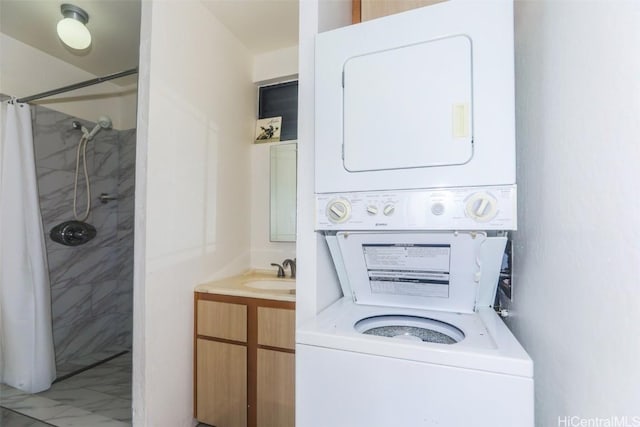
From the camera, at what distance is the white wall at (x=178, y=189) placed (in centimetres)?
165

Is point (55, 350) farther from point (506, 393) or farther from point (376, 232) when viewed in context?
point (506, 393)

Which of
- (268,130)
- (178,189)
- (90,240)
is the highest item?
(268,130)

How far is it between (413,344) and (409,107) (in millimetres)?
818

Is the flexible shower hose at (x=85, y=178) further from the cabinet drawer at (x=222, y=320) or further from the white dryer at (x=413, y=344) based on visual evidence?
the white dryer at (x=413, y=344)

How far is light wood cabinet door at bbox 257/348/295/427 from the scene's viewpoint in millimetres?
1646

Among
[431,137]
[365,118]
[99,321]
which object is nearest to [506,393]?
[431,137]

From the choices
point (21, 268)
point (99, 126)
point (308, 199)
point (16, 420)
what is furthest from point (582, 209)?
point (99, 126)

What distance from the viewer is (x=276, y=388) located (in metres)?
1.68

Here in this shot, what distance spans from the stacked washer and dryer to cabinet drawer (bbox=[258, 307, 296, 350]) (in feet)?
1.40

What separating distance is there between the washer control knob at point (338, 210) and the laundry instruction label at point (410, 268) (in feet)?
0.60

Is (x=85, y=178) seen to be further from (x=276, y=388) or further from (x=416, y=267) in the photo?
(x=416, y=267)

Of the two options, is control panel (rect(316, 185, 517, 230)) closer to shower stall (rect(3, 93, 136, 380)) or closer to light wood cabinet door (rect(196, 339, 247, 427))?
light wood cabinet door (rect(196, 339, 247, 427))

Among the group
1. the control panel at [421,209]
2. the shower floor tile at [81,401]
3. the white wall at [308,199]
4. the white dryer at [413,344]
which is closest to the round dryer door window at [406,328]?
the white dryer at [413,344]

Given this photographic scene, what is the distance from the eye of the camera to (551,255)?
0.86 m
